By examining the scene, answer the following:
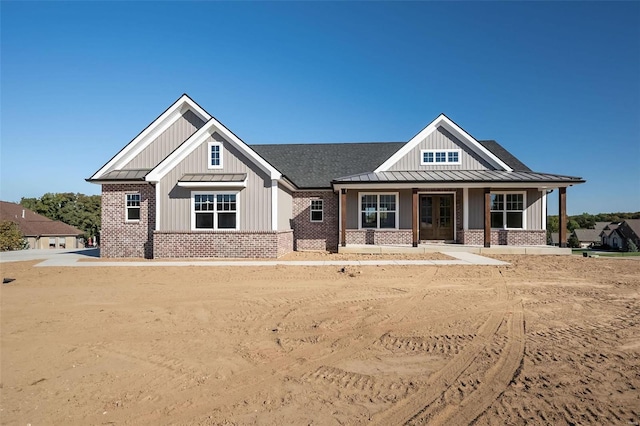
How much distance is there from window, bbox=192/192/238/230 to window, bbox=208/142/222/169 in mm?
A: 1395

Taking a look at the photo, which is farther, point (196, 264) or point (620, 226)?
point (620, 226)

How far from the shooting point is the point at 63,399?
3672 millimetres

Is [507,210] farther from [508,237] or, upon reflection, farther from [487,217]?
[487,217]

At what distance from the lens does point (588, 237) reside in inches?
3108

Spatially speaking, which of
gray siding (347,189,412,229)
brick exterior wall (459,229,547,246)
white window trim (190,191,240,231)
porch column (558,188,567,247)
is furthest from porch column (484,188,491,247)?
white window trim (190,191,240,231)

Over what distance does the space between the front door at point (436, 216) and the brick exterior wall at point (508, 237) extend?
964mm

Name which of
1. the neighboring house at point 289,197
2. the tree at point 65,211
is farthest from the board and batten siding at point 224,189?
the tree at point 65,211

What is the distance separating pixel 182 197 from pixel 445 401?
15.4 meters

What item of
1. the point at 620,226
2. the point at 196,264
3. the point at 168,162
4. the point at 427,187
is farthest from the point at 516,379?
the point at 620,226

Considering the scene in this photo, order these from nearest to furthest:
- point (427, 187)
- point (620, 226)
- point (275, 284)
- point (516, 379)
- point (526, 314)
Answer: point (516, 379) < point (526, 314) < point (275, 284) < point (427, 187) < point (620, 226)

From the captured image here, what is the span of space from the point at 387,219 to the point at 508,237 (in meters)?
6.25

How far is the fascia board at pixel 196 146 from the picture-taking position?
640 inches

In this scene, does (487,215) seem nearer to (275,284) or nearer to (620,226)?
(275,284)

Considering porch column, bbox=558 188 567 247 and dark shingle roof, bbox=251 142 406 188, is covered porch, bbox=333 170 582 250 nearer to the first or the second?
porch column, bbox=558 188 567 247
